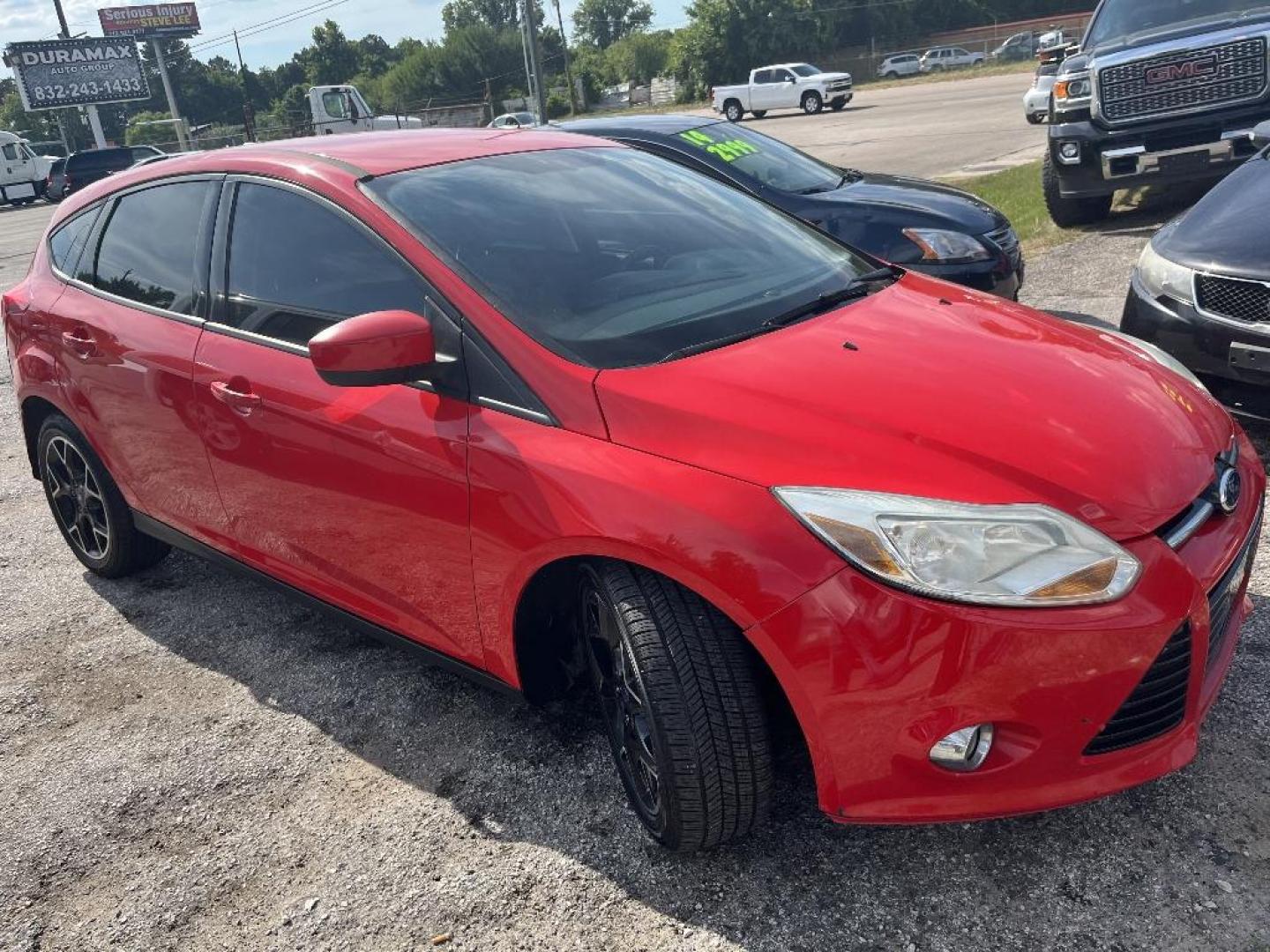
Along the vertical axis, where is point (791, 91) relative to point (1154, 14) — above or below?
below

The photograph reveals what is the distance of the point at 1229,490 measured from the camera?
7.61 feet

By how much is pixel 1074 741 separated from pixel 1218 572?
0.50m

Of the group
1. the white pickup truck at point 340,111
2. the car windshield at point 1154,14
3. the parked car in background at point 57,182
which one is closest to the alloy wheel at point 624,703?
the car windshield at point 1154,14

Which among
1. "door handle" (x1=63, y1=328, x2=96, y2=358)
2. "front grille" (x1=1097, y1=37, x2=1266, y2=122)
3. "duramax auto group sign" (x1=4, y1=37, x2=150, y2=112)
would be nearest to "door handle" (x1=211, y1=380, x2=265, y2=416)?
"door handle" (x1=63, y1=328, x2=96, y2=358)

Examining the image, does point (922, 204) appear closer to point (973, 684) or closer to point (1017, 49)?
point (973, 684)

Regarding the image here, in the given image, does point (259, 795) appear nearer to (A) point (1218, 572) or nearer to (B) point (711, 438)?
(B) point (711, 438)

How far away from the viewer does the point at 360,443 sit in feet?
8.91

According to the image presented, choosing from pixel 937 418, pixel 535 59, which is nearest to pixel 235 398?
pixel 937 418

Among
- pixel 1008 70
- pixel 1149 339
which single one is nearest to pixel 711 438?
pixel 1149 339

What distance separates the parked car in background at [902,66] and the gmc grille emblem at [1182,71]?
2046 inches

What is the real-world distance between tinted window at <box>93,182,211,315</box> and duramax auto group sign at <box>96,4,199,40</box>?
76.7 metres

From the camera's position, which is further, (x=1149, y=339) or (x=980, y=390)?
(x=1149, y=339)

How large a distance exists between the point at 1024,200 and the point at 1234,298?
7319 mm

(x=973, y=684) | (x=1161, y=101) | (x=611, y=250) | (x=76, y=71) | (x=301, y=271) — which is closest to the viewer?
(x=973, y=684)
